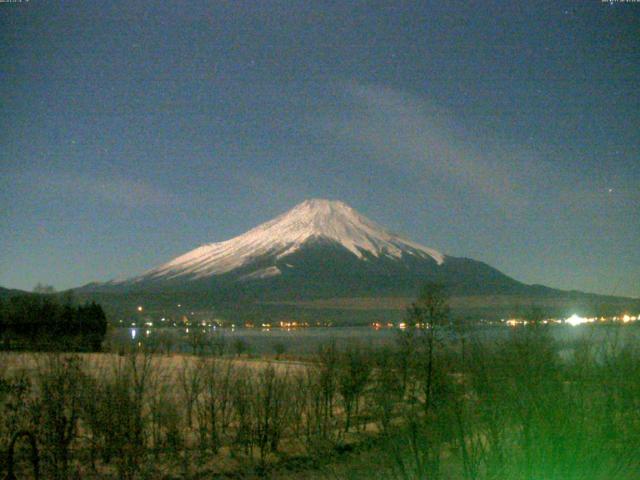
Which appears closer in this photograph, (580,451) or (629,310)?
(580,451)

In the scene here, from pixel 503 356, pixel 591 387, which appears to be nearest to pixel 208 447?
pixel 503 356

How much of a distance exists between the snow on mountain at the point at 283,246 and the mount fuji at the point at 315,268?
243mm

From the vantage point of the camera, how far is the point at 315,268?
161000 mm

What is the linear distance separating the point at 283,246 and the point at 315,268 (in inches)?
732

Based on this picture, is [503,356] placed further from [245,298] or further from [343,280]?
[343,280]

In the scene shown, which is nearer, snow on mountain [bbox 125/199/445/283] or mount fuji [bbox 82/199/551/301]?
mount fuji [bbox 82/199/551/301]

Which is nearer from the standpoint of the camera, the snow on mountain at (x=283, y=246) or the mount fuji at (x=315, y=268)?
the mount fuji at (x=315, y=268)

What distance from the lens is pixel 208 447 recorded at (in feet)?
52.6

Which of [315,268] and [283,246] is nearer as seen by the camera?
[315,268]

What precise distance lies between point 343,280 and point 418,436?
148521 mm

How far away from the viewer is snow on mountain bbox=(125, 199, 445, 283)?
164000 millimetres

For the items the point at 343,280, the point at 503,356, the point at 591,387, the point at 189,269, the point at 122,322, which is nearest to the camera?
the point at 591,387

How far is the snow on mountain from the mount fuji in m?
0.24

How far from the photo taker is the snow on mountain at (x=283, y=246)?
164000mm
